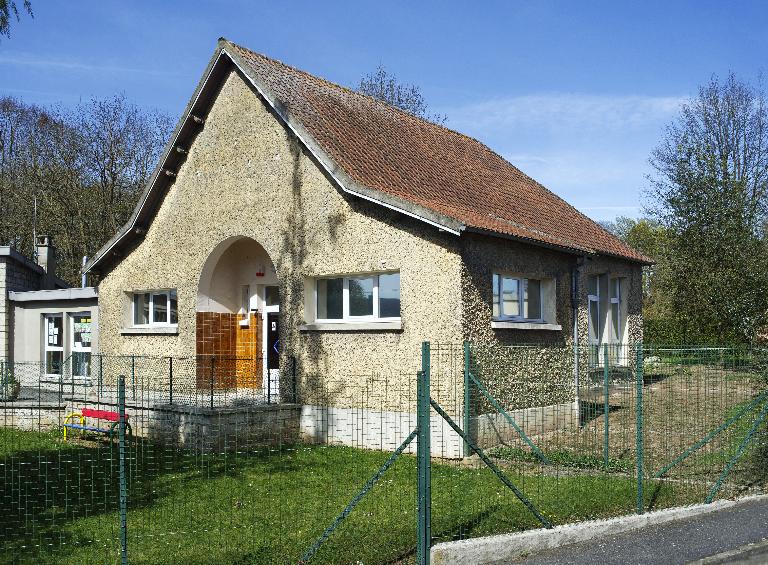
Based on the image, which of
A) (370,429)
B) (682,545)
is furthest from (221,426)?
(682,545)

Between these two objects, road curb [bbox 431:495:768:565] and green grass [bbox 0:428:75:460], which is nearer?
road curb [bbox 431:495:768:565]

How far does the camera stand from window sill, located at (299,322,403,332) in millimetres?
13828

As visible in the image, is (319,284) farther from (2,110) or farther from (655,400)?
(2,110)

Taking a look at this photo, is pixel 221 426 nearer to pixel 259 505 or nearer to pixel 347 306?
pixel 347 306

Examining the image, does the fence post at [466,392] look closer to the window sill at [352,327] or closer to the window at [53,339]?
the window sill at [352,327]

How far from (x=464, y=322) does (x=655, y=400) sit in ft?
10.4

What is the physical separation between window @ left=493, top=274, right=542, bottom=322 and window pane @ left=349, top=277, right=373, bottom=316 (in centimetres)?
224

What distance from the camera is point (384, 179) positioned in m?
14.9

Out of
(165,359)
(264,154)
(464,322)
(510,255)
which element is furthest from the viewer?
(165,359)

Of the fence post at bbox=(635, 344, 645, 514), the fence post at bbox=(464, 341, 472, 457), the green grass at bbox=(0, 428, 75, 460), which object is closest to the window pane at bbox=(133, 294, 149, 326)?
the green grass at bbox=(0, 428, 75, 460)

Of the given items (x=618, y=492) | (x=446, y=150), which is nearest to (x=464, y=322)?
Result: (x=618, y=492)

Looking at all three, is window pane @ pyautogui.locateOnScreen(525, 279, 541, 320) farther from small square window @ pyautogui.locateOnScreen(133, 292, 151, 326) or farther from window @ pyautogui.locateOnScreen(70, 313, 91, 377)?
window @ pyautogui.locateOnScreen(70, 313, 91, 377)

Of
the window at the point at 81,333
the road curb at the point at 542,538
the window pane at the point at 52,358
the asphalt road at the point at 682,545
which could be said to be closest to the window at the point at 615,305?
the road curb at the point at 542,538

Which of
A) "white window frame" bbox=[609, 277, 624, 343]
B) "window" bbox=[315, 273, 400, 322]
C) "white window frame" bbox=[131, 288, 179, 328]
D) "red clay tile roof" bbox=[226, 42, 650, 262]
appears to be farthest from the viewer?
"white window frame" bbox=[609, 277, 624, 343]
